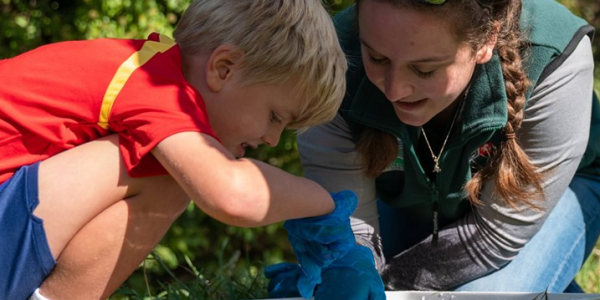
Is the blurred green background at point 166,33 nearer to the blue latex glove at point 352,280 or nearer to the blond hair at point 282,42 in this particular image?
the blue latex glove at point 352,280

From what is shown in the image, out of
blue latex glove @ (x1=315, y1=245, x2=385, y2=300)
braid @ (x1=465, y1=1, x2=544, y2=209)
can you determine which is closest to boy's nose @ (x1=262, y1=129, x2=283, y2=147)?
blue latex glove @ (x1=315, y1=245, x2=385, y2=300)

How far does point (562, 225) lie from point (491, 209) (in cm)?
33

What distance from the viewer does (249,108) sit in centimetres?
186

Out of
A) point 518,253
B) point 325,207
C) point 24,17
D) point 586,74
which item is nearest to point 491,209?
point 518,253

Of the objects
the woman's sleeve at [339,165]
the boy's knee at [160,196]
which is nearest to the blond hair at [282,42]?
the boy's knee at [160,196]

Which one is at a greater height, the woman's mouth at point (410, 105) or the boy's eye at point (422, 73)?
the boy's eye at point (422, 73)

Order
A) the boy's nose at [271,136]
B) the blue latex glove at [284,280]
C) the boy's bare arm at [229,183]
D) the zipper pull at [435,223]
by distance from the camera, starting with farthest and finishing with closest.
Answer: the zipper pull at [435,223]
the blue latex glove at [284,280]
the boy's nose at [271,136]
the boy's bare arm at [229,183]

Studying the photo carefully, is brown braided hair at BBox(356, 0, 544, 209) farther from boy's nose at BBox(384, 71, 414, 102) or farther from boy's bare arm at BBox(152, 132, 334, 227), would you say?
boy's bare arm at BBox(152, 132, 334, 227)

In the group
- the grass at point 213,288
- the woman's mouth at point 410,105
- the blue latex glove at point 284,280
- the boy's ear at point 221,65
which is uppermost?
the boy's ear at point 221,65

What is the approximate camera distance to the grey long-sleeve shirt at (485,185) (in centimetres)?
224

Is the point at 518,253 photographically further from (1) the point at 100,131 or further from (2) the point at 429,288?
(1) the point at 100,131

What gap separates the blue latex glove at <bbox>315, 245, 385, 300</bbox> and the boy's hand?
0.03m

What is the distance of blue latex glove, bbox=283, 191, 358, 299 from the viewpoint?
75.7 inches

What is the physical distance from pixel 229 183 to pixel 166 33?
1.37 m
